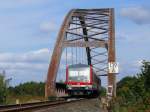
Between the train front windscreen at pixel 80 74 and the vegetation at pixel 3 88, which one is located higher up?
the train front windscreen at pixel 80 74

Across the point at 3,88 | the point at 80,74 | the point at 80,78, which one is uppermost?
the point at 80,74

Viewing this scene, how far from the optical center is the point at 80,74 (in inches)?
2074

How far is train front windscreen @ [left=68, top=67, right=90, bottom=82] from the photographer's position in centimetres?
5259

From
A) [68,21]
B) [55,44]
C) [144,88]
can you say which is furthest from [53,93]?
[144,88]

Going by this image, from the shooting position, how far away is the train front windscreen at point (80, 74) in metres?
52.6

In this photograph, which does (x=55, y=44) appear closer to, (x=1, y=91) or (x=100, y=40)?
(x=100, y=40)

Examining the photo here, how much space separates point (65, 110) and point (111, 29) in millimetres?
48625

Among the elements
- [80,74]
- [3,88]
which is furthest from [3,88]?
[80,74]

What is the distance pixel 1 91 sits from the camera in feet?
142

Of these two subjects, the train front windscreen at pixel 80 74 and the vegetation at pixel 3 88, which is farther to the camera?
the train front windscreen at pixel 80 74

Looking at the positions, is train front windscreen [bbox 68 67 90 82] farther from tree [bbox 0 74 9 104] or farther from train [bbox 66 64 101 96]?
tree [bbox 0 74 9 104]

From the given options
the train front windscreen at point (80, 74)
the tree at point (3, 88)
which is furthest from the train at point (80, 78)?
the tree at point (3, 88)

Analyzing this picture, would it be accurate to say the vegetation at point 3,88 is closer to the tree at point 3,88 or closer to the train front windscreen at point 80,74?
the tree at point 3,88

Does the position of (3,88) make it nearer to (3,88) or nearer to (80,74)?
(3,88)
